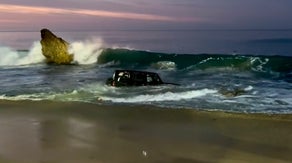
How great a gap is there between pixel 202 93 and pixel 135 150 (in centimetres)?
724

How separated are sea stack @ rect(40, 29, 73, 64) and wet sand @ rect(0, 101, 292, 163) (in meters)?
16.3

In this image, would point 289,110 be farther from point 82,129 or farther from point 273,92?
point 82,129

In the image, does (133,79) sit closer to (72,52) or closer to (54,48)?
(54,48)

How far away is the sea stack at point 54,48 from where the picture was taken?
2870 centimetres

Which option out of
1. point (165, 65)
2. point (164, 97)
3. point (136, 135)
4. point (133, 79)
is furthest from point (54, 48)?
point (136, 135)

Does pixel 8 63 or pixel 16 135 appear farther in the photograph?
pixel 8 63

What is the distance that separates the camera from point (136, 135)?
927cm

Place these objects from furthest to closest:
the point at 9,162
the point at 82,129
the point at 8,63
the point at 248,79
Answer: the point at 8,63, the point at 248,79, the point at 82,129, the point at 9,162

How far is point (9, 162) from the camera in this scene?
7.35 metres

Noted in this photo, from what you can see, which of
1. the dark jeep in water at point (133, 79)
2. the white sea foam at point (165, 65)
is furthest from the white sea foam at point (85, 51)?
the dark jeep in water at point (133, 79)

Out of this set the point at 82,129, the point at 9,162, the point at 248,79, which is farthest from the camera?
the point at 248,79

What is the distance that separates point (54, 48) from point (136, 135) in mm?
21251

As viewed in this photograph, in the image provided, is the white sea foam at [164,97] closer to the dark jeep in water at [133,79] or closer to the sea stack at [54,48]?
the dark jeep in water at [133,79]

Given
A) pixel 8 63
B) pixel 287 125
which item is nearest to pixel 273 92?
pixel 287 125
